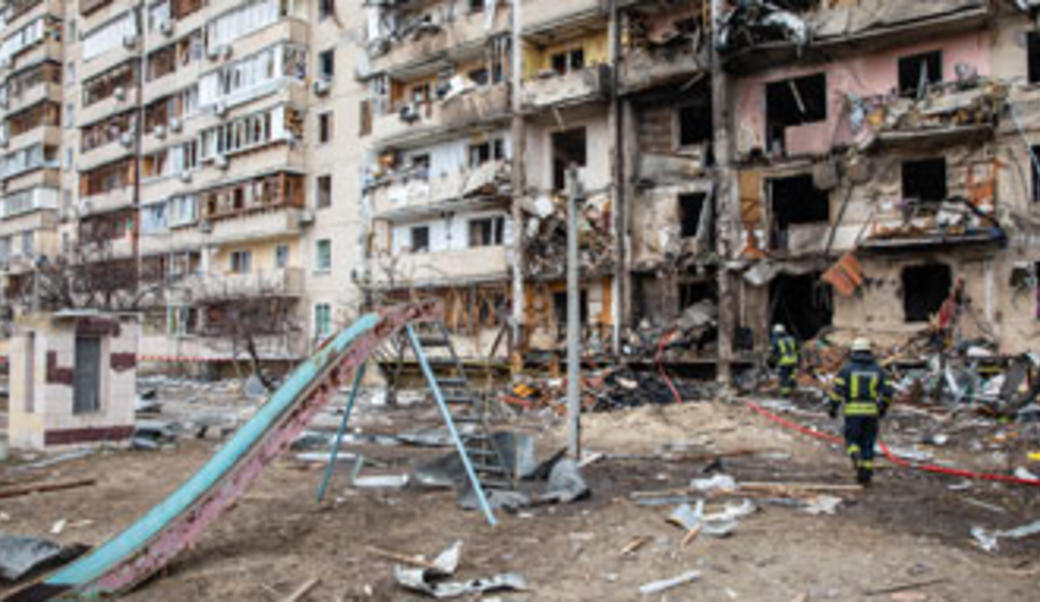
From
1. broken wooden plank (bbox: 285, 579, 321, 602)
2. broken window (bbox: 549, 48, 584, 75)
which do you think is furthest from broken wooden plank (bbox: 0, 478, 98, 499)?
broken window (bbox: 549, 48, 584, 75)

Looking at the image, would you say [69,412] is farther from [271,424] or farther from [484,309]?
[484,309]

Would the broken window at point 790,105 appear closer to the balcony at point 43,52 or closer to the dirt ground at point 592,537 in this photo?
the dirt ground at point 592,537

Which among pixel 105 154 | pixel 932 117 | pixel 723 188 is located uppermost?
pixel 105 154

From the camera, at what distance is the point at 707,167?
25172 mm

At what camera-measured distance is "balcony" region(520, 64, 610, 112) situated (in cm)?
2589

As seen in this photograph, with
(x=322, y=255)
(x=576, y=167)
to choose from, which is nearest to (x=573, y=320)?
(x=576, y=167)

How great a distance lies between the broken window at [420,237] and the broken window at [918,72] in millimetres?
18201

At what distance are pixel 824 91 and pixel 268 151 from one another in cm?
2427

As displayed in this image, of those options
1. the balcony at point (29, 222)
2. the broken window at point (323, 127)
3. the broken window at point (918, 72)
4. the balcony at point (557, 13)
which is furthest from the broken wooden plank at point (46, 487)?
the balcony at point (29, 222)

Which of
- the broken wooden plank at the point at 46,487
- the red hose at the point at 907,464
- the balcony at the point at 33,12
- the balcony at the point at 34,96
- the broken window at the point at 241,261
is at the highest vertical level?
the balcony at the point at 33,12

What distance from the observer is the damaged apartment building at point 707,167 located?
2058 centimetres

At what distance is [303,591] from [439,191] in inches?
1012

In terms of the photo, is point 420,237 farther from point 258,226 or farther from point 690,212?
point 690,212

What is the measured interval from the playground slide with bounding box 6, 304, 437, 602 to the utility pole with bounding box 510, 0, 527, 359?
2022 cm
